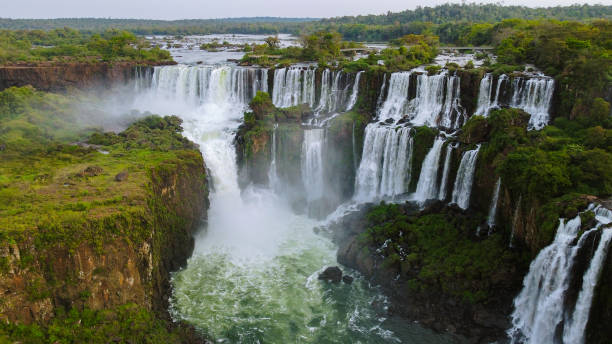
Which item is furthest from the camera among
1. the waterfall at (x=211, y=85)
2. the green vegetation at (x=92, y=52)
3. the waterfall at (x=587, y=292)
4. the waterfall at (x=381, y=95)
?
the green vegetation at (x=92, y=52)

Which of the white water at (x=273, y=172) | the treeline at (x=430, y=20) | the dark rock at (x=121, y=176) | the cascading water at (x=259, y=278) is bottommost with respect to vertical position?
the cascading water at (x=259, y=278)

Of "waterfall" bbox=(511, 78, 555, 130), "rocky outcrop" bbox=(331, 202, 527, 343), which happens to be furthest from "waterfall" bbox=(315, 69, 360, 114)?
"rocky outcrop" bbox=(331, 202, 527, 343)

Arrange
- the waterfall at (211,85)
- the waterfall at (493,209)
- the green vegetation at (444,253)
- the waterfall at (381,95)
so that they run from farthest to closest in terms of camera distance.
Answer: the waterfall at (211,85) → the waterfall at (381,95) → the waterfall at (493,209) → the green vegetation at (444,253)

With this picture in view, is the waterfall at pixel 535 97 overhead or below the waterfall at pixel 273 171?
overhead

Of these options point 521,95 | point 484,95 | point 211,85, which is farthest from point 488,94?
point 211,85

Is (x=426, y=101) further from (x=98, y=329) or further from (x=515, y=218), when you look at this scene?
(x=98, y=329)

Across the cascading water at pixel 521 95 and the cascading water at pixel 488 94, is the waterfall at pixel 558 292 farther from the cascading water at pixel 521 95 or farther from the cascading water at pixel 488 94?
the cascading water at pixel 488 94

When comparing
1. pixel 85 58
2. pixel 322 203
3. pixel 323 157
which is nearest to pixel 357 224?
pixel 322 203

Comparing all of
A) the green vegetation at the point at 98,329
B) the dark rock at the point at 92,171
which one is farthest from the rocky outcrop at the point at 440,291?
the dark rock at the point at 92,171

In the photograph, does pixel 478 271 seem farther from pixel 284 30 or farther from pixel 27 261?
pixel 284 30
